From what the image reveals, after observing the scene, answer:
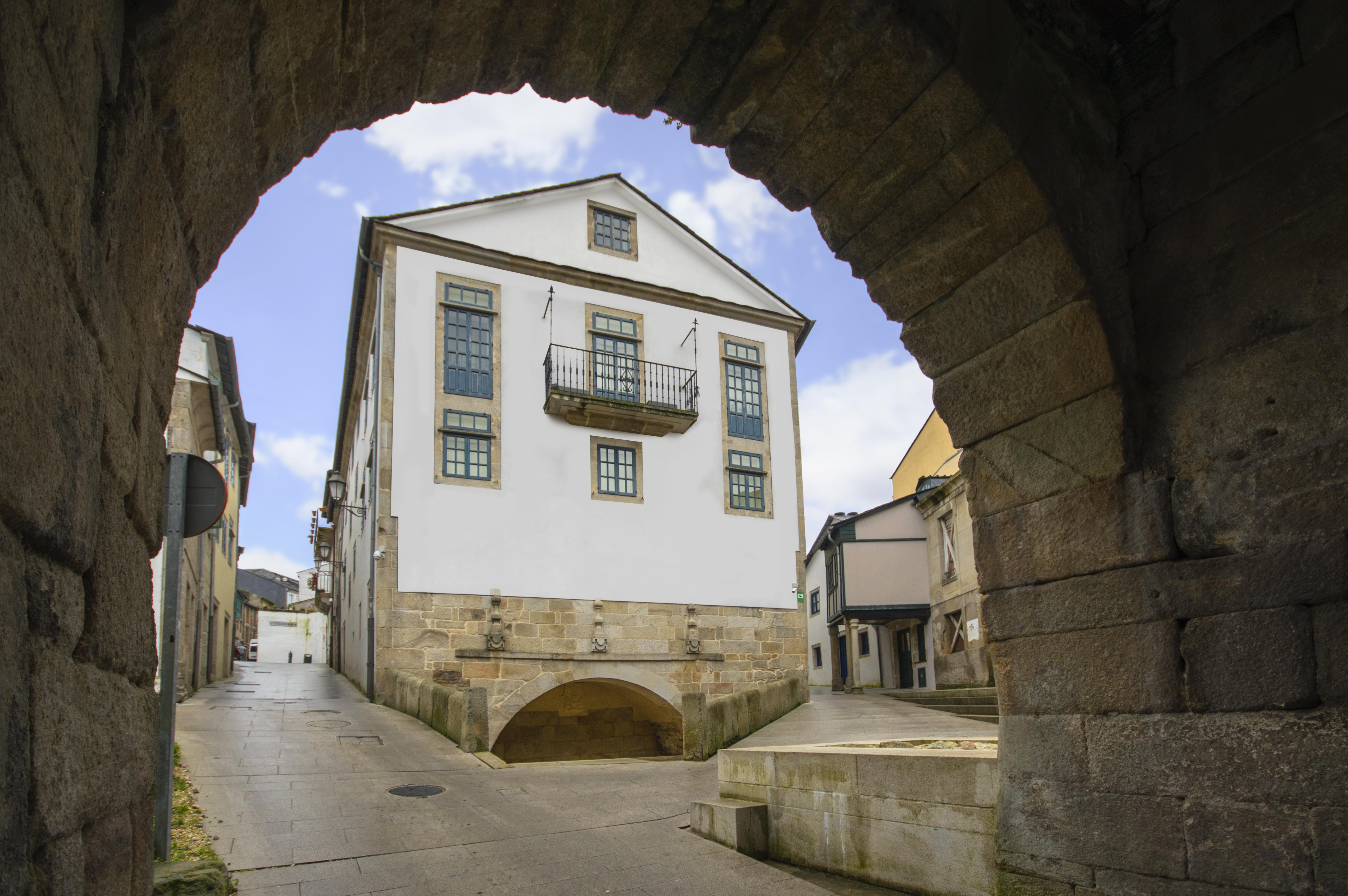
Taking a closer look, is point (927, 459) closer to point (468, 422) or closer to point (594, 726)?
point (594, 726)

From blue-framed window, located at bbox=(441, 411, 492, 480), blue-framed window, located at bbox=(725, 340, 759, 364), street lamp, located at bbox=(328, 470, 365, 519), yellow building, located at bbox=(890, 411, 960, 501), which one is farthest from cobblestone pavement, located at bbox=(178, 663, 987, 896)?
Result: yellow building, located at bbox=(890, 411, 960, 501)

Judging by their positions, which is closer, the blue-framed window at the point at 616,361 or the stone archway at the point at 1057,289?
the stone archway at the point at 1057,289

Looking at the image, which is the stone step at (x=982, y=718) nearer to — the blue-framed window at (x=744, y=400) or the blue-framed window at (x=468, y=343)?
the blue-framed window at (x=744, y=400)

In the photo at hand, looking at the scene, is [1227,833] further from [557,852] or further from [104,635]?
[557,852]

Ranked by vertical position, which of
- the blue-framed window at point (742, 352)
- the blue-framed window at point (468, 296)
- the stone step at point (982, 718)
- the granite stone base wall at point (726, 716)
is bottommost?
the stone step at point (982, 718)

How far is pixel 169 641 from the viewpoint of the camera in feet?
13.4

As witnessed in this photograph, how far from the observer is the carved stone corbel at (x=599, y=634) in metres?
16.3

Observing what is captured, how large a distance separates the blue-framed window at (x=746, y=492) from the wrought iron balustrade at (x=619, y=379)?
64.6 inches

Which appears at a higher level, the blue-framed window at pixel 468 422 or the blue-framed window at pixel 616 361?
the blue-framed window at pixel 616 361

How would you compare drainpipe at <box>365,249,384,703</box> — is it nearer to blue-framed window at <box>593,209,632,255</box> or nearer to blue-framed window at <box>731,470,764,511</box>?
blue-framed window at <box>593,209,632,255</box>

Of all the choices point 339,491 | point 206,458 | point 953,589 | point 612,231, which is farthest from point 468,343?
point 953,589

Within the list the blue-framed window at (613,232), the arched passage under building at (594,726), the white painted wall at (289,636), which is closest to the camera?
the arched passage under building at (594,726)

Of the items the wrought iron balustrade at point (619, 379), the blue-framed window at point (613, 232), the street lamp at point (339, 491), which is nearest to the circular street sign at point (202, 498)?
the street lamp at point (339, 491)

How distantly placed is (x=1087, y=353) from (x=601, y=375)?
14322 millimetres
